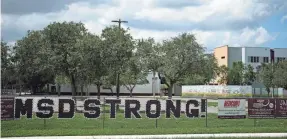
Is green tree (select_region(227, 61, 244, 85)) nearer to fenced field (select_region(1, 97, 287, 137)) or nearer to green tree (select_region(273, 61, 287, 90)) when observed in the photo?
A: green tree (select_region(273, 61, 287, 90))

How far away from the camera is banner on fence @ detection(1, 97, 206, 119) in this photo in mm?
18953

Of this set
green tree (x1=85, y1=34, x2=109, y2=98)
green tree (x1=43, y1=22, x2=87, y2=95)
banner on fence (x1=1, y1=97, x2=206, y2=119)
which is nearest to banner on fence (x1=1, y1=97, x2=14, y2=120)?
banner on fence (x1=1, y1=97, x2=206, y2=119)

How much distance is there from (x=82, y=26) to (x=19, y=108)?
19.2m

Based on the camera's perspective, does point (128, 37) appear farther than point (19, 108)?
Yes

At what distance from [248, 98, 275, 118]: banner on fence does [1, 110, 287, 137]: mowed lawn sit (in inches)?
26.7

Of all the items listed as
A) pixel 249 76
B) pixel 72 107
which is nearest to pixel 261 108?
pixel 72 107

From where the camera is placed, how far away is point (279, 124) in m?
23.0

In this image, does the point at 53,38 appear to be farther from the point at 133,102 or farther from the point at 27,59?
the point at 27,59

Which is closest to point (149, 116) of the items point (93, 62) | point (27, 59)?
point (93, 62)

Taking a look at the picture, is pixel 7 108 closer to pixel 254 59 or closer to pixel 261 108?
pixel 261 108

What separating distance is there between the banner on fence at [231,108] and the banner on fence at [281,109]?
1.84 metres

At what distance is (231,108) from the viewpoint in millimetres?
21297

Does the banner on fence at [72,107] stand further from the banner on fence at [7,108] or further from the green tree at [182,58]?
the green tree at [182,58]

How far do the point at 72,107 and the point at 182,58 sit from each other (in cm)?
2498
